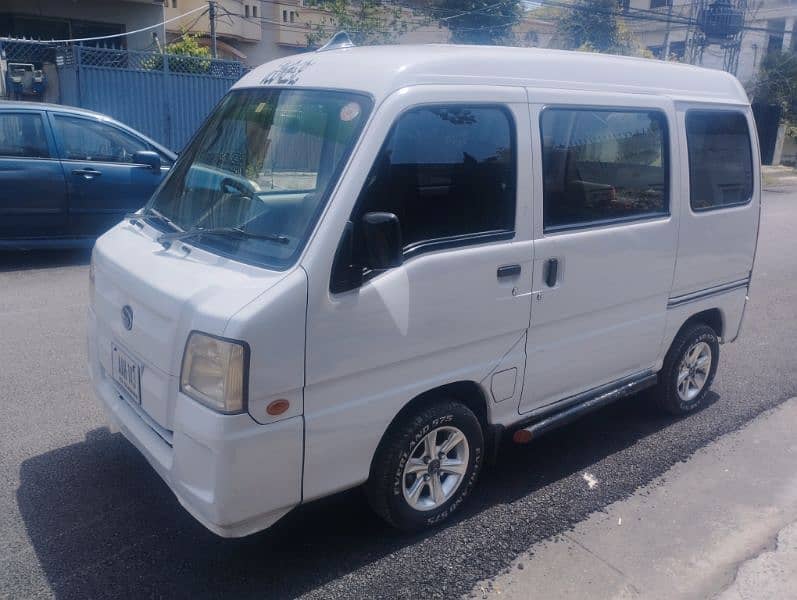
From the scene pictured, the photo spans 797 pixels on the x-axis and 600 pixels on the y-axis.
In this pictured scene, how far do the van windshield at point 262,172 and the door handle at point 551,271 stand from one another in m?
1.20

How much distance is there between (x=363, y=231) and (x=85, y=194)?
6.46m

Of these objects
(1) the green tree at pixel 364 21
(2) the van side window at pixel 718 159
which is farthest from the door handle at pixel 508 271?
(1) the green tree at pixel 364 21

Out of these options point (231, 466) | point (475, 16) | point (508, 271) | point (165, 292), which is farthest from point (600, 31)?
point (231, 466)

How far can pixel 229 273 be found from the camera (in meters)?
2.99

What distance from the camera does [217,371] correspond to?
2.76m

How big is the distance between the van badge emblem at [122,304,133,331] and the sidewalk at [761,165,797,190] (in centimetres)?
2372

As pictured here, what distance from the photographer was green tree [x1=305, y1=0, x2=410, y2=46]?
22.4 m

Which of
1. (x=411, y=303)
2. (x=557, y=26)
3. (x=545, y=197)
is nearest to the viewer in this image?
(x=411, y=303)

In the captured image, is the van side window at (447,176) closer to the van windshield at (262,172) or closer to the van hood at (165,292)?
the van windshield at (262,172)

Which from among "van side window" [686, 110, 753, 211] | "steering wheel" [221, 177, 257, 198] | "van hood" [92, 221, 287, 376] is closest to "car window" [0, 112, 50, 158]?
"van hood" [92, 221, 287, 376]

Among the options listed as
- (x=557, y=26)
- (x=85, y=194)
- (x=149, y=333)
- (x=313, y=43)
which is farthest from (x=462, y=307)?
(x=557, y=26)

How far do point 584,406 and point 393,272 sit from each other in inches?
64.5

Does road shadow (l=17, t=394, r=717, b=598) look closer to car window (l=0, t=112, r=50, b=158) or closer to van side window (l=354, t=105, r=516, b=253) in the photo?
van side window (l=354, t=105, r=516, b=253)

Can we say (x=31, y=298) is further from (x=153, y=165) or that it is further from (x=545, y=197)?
(x=545, y=197)
